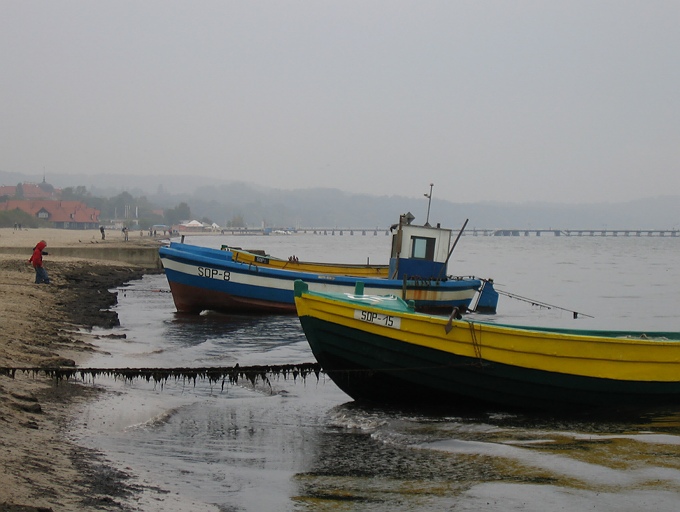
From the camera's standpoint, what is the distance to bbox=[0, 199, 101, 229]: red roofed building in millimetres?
161250

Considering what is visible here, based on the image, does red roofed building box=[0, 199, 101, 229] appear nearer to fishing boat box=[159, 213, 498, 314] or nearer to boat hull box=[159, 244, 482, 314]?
boat hull box=[159, 244, 482, 314]

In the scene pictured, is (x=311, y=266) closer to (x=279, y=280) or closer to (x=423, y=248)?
(x=279, y=280)

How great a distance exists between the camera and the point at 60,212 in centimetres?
16550

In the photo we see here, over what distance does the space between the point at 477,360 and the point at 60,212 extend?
6482 inches

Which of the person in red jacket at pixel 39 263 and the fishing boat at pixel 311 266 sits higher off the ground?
the fishing boat at pixel 311 266

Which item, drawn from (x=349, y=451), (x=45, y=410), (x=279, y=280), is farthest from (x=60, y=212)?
(x=349, y=451)

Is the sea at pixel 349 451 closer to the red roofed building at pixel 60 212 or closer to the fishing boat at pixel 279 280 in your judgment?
the fishing boat at pixel 279 280

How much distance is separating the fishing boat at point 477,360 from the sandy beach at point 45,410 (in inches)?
143

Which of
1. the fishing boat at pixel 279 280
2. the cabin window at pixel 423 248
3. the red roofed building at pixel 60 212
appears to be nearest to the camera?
the cabin window at pixel 423 248

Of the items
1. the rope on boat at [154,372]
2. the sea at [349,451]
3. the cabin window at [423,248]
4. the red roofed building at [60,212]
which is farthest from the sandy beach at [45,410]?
the red roofed building at [60,212]

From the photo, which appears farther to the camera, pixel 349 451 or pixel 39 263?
A: pixel 39 263

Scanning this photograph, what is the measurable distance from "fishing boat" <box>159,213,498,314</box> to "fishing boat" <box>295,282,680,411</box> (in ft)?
37.3

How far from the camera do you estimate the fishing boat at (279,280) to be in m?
23.8

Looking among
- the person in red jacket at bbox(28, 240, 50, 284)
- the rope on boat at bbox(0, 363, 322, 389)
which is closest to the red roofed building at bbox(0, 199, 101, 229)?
the person in red jacket at bbox(28, 240, 50, 284)
